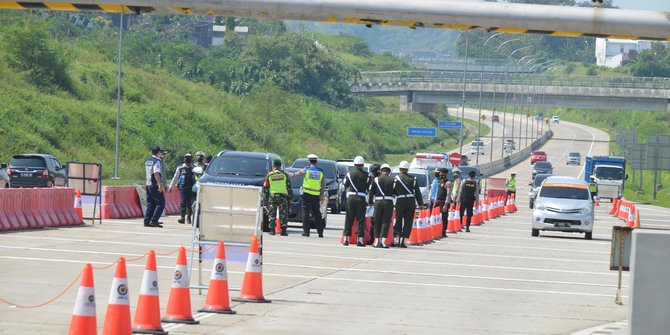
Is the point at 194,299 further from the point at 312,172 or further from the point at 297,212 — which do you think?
the point at 297,212

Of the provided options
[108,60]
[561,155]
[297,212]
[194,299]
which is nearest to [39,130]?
[108,60]

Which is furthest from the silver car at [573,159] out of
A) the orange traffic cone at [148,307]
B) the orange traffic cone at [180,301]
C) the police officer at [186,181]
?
the orange traffic cone at [148,307]

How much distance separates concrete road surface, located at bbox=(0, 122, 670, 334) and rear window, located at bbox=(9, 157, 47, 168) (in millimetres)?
16097

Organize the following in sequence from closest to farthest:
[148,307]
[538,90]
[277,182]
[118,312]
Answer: [118,312] < [148,307] < [277,182] < [538,90]

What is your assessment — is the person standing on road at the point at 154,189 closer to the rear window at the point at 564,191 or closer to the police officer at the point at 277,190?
the police officer at the point at 277,190

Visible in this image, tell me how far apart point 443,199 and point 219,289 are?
20.9 meters

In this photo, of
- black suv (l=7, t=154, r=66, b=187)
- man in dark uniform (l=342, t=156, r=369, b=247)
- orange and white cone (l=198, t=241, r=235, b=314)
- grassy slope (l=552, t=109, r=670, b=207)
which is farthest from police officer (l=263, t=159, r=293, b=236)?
grassy slope (l=552, t=109, r=670, b=207)

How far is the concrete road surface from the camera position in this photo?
628 inches

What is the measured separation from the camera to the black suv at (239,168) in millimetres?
32969

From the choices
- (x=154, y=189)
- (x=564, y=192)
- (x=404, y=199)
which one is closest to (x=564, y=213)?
(x=564, y=192)

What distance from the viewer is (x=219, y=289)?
635 inches

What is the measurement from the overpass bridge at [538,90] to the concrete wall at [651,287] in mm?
124671

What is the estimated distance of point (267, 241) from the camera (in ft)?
94.4

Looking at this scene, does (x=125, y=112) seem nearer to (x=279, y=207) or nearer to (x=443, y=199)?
(x=443, y=199)
